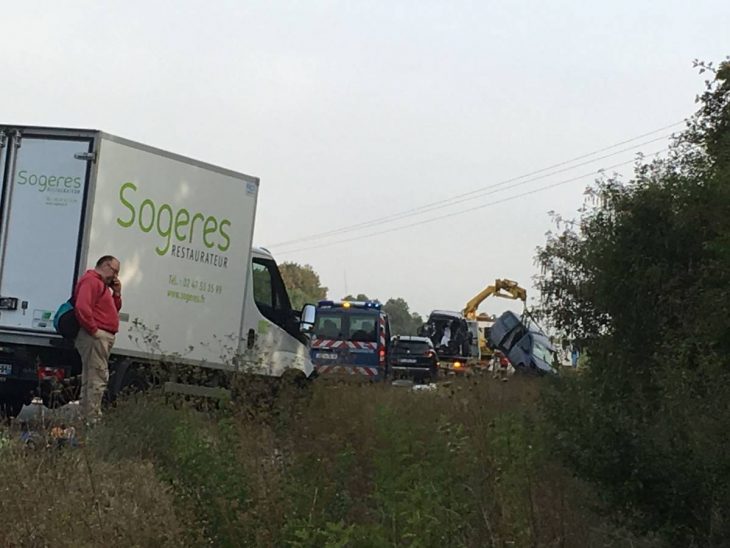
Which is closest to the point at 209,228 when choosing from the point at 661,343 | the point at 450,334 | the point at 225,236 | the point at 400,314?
the point at 225,236

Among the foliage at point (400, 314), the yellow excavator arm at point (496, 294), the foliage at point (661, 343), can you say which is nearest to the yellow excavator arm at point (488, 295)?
the yellow excavator arm at point (496, 294)

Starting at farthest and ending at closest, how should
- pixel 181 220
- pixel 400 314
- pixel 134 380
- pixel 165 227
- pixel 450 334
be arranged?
pixel 400 314 → pixel 450 334 → pixel 181 220 → pixel 165 227 → pixel 134 380

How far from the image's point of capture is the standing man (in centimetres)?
1103

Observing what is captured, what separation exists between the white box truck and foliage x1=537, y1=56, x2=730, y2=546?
154 inches

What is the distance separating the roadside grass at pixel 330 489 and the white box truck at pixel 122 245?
3.96m

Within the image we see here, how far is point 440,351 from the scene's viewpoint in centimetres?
4306

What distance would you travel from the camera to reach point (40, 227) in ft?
40.4

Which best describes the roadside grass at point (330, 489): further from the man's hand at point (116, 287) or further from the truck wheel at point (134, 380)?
the truck wheel at point (134, 380)

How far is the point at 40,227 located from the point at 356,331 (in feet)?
61.6

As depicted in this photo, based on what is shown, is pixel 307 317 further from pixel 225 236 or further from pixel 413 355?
pixel 413 355

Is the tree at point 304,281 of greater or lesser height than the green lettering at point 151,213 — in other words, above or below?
above

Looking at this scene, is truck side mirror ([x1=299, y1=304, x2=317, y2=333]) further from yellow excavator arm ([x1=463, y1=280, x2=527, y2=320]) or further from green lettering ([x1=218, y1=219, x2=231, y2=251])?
yellow excavator arm ([x1=463, y1=280, x2=527, y2=320])

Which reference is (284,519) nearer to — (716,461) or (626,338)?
(716,461)

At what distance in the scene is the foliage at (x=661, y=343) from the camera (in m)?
5.79
